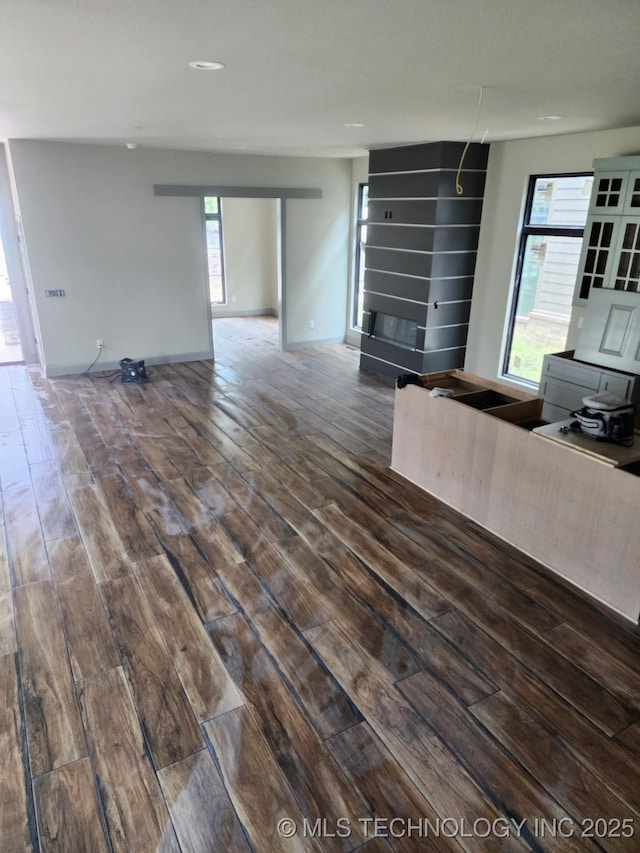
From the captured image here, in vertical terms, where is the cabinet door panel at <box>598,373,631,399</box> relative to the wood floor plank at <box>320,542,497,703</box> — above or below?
above

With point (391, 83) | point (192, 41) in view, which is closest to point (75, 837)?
point (192, 41)

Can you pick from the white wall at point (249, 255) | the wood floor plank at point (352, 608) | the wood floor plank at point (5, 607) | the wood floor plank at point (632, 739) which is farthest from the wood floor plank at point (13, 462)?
the white wall at point (249, 255)

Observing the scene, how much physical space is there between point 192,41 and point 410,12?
95cm

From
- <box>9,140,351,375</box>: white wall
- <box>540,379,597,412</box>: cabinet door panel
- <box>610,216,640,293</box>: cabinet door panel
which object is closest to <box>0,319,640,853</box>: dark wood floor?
<box>540,379,597,412</box>: cabinet door panel

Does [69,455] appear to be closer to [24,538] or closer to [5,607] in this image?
[24,538]

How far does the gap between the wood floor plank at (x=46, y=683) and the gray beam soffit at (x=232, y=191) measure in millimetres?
5453

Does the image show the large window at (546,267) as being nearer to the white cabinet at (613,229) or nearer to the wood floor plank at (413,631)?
the white cabinet at (613,229)

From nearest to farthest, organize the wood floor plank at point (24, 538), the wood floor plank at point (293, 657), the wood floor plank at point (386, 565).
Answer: the wood floor plank at point (293, 657)
the wood floor plank at point (386, 565)
the wood floor plank at point (24, 538)

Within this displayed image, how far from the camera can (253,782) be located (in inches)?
84.6


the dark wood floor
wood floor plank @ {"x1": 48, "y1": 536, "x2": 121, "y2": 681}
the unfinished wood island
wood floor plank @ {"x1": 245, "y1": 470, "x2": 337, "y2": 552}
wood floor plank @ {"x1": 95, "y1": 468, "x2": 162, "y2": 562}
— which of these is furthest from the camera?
wood floor plank @ {"x1": 245, "y1": 470, "x2": 337, "y2": 552}

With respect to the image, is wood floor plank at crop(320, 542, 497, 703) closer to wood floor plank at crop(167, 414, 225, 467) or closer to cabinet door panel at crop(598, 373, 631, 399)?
wood floor plank at crop(167, 414, 225, 467)

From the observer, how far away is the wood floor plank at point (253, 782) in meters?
1.96

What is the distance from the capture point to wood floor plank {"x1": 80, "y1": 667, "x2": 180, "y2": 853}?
1963mm

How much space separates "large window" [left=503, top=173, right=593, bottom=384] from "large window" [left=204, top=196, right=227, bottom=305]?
620cm
